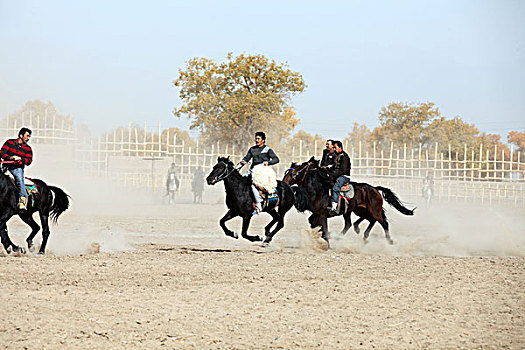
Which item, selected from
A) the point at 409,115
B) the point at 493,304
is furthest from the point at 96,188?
the point at 409,115

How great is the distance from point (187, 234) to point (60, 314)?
9.54m

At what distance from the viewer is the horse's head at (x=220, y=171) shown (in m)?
11.9

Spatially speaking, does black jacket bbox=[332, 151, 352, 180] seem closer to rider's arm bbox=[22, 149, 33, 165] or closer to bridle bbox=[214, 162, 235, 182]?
bridle bbox=[214, 162, 235, 182]

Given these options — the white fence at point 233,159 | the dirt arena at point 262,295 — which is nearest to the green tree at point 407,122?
the white fence at point 233,159

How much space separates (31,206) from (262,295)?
508 centimetres

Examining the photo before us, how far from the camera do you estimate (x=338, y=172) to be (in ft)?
43.3

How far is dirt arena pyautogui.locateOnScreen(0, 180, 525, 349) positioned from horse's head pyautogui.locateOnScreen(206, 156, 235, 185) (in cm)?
140

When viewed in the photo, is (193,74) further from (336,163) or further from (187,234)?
(336,163)

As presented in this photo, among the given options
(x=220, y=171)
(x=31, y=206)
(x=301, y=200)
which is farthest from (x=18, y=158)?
(x=301, y=200)

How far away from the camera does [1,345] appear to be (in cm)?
583

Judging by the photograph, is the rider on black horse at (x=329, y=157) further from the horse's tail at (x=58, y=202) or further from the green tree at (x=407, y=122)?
the green tree at (x=407, y=122)

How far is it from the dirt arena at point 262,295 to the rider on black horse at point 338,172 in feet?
3.12

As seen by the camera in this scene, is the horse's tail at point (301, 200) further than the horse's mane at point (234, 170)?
Yes

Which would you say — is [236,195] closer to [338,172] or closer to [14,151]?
[338,172]
